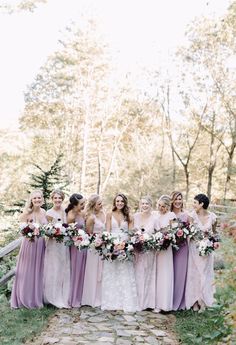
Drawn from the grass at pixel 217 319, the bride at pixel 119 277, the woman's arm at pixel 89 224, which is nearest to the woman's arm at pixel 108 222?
the bride at pixel 119 277

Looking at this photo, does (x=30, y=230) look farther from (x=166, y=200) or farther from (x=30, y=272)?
(x=166, y=200)

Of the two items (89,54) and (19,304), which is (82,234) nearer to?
(19,304)

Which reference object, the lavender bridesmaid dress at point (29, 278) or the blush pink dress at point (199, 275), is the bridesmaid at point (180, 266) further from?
the lavender bridesmaid dress at point (29, 278)

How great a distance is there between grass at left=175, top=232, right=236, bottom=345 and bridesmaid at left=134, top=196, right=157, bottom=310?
53 cm

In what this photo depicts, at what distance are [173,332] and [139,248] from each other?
1.46 meters

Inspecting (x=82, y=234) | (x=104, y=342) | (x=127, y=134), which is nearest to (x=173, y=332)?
(x=104, y=342)

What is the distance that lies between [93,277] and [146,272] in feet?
2.85

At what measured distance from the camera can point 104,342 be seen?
5812 millimetres

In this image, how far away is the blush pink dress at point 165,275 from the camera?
7422mm

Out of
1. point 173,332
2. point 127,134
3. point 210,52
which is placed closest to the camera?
point 173,332

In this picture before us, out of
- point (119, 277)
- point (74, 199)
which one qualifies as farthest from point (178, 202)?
point (74, 199)

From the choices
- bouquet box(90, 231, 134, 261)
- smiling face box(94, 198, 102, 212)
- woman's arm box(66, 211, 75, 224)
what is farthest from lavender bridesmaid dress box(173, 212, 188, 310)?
woman's arm box(66, 211, 75, 224)

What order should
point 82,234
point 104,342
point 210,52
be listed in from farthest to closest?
point 210,52 → point 82,234 → point 104,342

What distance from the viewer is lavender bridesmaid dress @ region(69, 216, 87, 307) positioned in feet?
24.7
